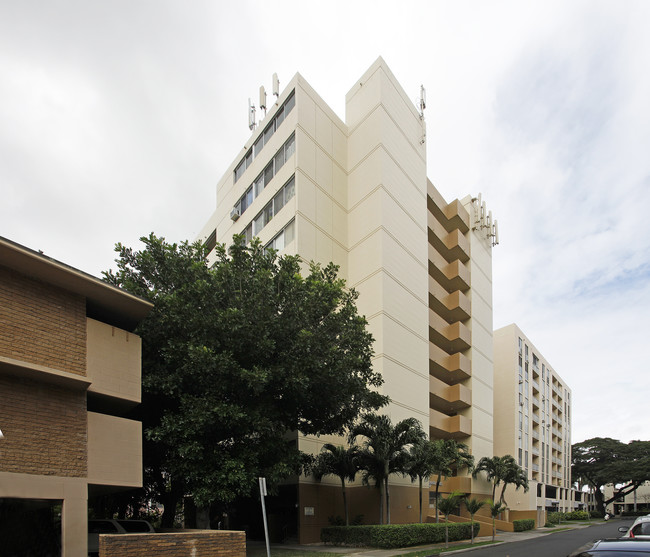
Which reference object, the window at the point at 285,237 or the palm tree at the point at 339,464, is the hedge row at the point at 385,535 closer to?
the palm tree at the point at 339,464

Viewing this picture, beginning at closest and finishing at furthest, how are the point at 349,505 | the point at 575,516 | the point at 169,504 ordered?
1. the point at 169,504
2. the point at 349,505
3. the point at 575,516

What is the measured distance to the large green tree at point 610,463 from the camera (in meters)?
81.0

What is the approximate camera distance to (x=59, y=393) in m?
13.9

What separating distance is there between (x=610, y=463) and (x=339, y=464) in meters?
75.0

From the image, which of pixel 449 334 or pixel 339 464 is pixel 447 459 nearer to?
pixel 339 464

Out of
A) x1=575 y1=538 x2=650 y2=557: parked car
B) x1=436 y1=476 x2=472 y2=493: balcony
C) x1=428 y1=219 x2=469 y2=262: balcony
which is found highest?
x1=428 y1=219 x2=469 y2=262: balcony

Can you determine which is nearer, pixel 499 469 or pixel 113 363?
pixel 113 363

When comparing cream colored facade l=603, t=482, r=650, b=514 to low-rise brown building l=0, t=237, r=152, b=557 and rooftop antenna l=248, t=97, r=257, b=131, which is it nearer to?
rooftop antenna l=248, t=97, r=257, b=131

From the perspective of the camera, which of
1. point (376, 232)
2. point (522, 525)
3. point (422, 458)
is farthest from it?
point (522, 525)

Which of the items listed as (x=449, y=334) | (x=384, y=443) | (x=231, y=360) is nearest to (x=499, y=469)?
(x=449, y=334)

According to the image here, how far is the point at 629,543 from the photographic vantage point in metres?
7.81

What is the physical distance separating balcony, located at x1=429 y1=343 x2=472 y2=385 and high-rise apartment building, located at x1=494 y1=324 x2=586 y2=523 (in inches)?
652

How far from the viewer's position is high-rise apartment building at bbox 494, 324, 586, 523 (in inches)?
2244

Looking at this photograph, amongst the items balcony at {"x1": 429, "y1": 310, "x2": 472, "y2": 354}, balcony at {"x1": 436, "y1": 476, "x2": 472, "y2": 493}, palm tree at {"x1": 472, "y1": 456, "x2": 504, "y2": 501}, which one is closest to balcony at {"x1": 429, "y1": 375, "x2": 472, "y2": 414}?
balcony at {"x1": 429, "y1": 310, "x2": 472, "y2": 354}
